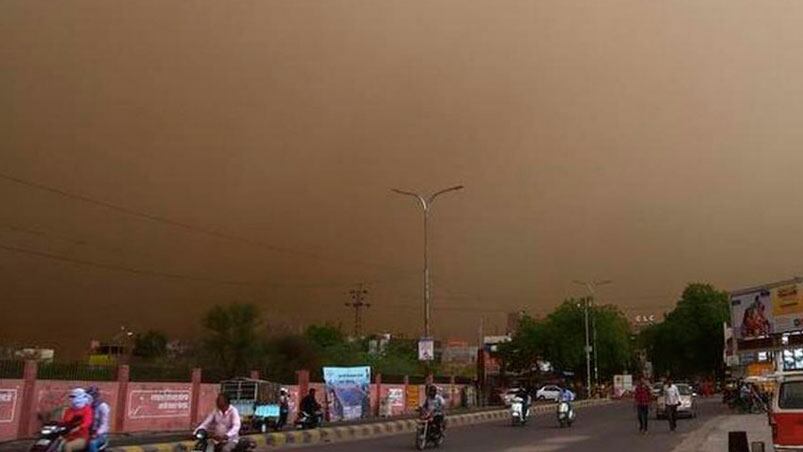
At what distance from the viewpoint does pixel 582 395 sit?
8800 centimetres

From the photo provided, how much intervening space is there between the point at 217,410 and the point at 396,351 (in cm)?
8079

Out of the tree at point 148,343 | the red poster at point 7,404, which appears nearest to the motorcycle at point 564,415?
the red poster at point 7,404

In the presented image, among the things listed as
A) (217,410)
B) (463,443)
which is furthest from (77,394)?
(463,443)

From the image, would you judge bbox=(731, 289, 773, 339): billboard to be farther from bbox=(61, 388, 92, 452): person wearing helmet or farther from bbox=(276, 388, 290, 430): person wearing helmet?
bbox=(61, 388, 92, 452): person wearing helmet

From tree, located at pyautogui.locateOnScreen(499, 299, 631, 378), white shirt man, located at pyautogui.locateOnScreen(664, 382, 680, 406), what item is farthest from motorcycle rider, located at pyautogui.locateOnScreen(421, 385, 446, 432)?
tree, located at pyautogui.locateOnScreen(499, 299, 631, 378)

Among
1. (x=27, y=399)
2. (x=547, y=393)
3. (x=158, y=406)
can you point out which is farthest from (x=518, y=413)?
(x=547, y=393)

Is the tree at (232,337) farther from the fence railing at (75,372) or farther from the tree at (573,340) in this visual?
the tree at (573,340)

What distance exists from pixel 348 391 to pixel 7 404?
60.8ft

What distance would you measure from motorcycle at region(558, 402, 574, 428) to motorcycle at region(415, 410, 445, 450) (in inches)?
438

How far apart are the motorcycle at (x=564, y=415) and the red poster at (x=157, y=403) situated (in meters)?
13.8

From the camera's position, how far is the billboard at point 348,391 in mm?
36406

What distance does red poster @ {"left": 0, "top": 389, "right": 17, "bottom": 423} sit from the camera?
68.5 feet

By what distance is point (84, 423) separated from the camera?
1087cm

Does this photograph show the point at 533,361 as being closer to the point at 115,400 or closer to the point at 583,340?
the point at 583,340
